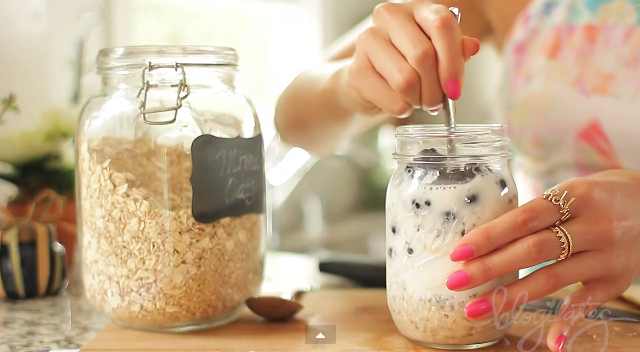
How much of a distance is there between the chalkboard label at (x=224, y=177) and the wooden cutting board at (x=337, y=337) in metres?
0.12

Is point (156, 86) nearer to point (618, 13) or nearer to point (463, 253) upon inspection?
point (463, 253)

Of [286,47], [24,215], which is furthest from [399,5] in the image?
[286,47]

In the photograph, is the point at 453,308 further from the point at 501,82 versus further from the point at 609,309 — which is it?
the point at 501,82

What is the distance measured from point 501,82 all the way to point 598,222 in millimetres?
531

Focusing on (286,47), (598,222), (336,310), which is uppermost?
(286,47)

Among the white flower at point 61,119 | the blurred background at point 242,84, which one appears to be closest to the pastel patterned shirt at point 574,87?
the blurred background at point 242,84

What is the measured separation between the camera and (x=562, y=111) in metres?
0.95

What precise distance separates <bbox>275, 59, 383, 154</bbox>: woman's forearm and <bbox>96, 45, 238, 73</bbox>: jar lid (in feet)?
0.62

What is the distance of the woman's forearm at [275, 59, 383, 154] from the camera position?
0.83 metres

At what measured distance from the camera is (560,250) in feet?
1.79

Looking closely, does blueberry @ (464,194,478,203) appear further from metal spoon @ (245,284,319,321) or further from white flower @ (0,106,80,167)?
white flower @ (0,106,80,167)

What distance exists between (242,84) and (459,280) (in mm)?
1400

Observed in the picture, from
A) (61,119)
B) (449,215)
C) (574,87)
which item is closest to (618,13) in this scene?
(574,87)

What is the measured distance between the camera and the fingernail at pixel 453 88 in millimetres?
592
